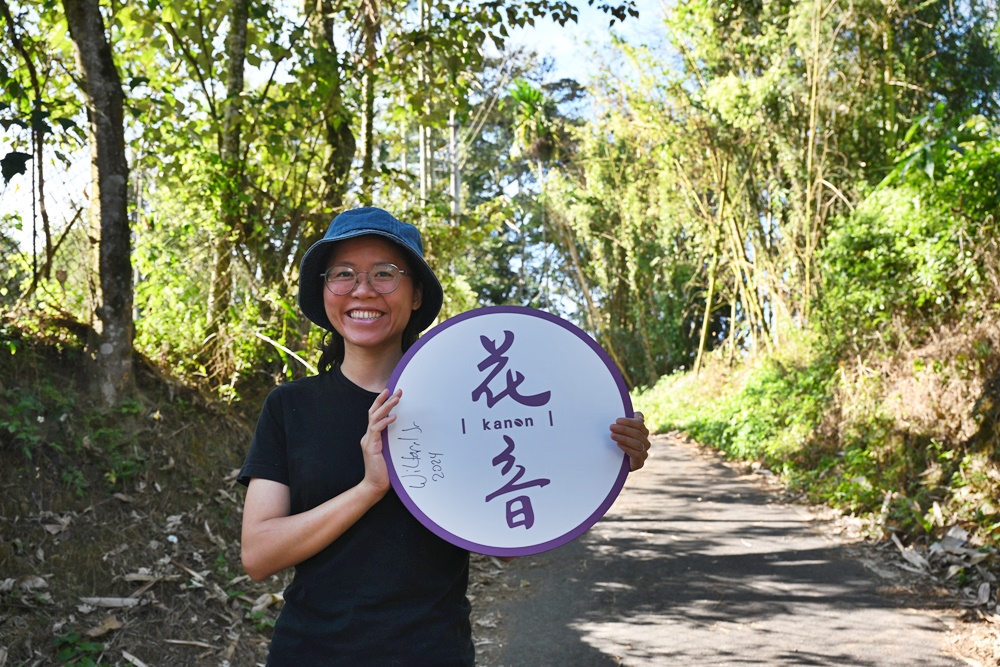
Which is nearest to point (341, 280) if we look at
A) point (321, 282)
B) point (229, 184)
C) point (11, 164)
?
point (321, 282)

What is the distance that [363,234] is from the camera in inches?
66.7

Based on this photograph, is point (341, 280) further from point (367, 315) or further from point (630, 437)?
point (630, 437)

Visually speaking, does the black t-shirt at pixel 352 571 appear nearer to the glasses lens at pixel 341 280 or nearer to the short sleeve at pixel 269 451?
the short sleeve at pixel 269 451

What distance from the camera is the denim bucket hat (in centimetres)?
170

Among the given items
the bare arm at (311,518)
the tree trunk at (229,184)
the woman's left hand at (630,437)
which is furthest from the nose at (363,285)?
the tree trunk at (229,184)

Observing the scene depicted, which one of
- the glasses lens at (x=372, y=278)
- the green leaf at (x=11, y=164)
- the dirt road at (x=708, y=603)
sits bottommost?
the dirt road at (x=708, y=603)

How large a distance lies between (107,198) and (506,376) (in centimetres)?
372

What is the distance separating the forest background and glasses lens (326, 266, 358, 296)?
1.99m

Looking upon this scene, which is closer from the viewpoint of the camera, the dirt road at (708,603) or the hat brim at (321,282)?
the hat brim at (321,282)

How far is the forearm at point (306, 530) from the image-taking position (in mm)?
1509

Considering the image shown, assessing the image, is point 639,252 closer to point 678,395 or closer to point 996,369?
point 678,395

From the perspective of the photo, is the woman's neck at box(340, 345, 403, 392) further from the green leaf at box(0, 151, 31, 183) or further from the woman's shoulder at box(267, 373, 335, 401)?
the green leaf at box(0, 151, 31, 183)

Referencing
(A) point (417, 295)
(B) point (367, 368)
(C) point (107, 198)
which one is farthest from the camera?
(C) point (107, 198)

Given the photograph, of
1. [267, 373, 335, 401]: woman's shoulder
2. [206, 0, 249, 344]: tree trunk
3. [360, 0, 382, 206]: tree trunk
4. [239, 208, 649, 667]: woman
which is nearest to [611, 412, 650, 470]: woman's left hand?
[239, 208, 649, 667]: woman
